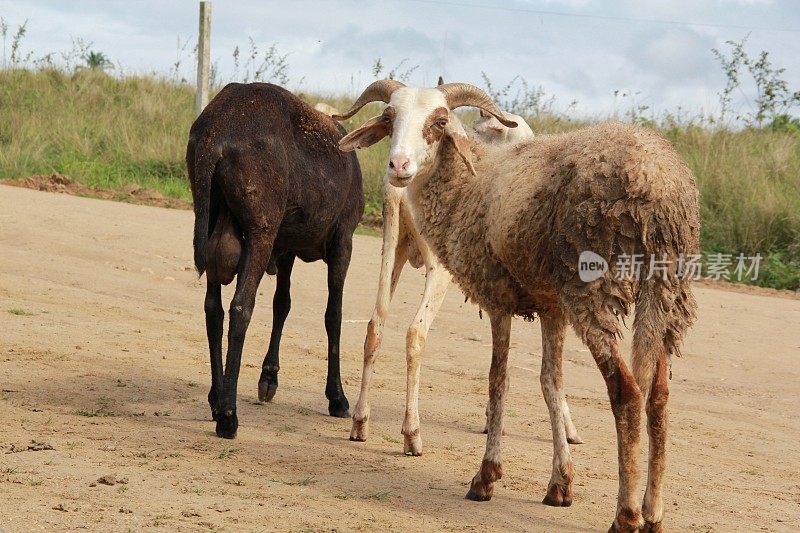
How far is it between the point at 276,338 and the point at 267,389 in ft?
1.20

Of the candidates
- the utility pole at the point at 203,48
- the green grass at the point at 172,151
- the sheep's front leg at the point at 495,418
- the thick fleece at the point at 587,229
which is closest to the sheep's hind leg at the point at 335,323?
the thick fleece at the point at 587,229

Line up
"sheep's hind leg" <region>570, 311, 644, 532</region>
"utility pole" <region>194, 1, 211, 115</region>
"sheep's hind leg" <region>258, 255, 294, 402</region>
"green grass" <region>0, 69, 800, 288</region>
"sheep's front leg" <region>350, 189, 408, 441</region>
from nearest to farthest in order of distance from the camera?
"sheep's hind leg" <region>570, 311, 644, 532</region> → "sheep's front leg" <region>350, 189, 408, 441</region> → "sheep's hind leg" <region>258, 255, 294, 402</region> → "green grass" <region>0, 69, 800, 288</region> → "utility pole" <region>194, 1, 211, 115</region>

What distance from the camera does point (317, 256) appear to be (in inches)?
298

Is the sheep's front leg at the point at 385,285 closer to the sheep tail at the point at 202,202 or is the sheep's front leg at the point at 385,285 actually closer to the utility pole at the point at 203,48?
the sheep tail at the point at 202,202

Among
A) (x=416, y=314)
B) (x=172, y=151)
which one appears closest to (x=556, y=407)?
(x=416, y=314)

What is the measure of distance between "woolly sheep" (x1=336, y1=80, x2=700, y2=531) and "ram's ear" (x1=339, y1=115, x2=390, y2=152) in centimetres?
→ 2

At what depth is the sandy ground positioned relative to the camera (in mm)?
5238

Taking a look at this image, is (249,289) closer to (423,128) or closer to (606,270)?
(423,128)

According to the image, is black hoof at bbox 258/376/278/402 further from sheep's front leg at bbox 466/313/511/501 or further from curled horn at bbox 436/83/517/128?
curled horn at bbox 436/83/517/128

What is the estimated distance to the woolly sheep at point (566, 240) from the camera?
4910 mm

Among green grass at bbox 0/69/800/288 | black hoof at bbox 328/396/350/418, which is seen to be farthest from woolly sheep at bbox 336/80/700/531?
green grass at bbox 0/69/800/288

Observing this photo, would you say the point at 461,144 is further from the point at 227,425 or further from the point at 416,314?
the point at 227,425

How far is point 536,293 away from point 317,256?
93.4 inches

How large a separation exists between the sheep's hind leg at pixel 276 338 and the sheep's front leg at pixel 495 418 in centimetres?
225
